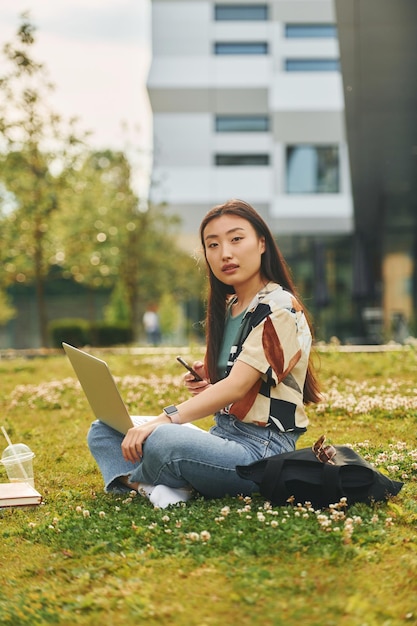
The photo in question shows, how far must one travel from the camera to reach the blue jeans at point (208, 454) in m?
4.68

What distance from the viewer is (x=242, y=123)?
46.7m

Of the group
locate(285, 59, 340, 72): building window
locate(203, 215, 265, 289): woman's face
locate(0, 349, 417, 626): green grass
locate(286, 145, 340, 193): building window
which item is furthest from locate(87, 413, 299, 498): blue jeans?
locate(285, 59, 340, 72): building window

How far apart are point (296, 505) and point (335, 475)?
29 centimetres

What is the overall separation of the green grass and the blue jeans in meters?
0.11

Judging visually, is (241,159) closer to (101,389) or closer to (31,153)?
(31,153)

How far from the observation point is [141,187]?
31203 millimetres

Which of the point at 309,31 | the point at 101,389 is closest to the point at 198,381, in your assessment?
the point at 101,389

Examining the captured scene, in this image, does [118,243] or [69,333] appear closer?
[69,333]

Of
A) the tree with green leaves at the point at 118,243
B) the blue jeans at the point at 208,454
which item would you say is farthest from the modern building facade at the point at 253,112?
the blue jeans at the point at 208,454

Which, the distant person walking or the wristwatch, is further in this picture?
the distant person walking

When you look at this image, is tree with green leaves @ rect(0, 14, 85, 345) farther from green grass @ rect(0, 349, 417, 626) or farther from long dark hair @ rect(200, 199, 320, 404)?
long dark hair @ rect(200, 199, 320, 404)

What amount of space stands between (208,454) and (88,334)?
22.2 metres

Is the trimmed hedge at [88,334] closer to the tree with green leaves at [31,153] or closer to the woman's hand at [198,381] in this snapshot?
the tree with green leaves at [31,153]

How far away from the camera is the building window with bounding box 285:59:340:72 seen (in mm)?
45375
